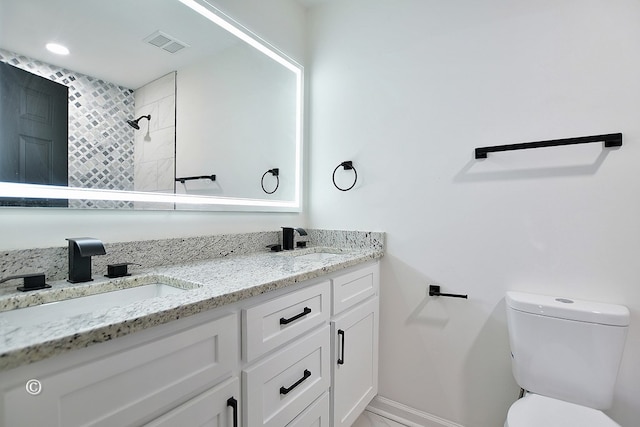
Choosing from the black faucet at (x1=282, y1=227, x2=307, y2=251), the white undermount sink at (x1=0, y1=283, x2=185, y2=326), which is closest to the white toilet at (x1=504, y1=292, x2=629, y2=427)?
the black faucet at (x1=282, y1=227, x2=307, y2=251)

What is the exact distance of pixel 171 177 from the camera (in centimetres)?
133

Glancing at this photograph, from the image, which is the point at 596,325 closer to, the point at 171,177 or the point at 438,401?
the point at 438,401

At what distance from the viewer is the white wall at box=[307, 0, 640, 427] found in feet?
4.06

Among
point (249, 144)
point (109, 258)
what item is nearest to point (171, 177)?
point (109, 258)

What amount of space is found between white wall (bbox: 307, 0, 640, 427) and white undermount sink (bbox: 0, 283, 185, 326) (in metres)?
1.17

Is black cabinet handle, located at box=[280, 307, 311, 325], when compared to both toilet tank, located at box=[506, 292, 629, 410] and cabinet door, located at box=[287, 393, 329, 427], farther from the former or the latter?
toilet tank, located at box=[506, 292, 629, 410]

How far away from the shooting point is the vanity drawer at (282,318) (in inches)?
35.4

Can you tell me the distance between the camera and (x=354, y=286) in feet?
4.86

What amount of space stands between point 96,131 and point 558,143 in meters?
1.85

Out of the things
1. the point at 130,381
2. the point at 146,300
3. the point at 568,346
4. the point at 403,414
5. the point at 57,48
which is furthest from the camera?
the point at 403,414

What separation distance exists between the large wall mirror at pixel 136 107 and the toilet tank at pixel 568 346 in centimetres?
142

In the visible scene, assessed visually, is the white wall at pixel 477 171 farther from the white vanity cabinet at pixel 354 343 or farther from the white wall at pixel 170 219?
the white wall at pixel 170 219

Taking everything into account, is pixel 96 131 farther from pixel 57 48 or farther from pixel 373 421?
pixel 373 421

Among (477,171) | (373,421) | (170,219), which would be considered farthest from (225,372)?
(477,171)
